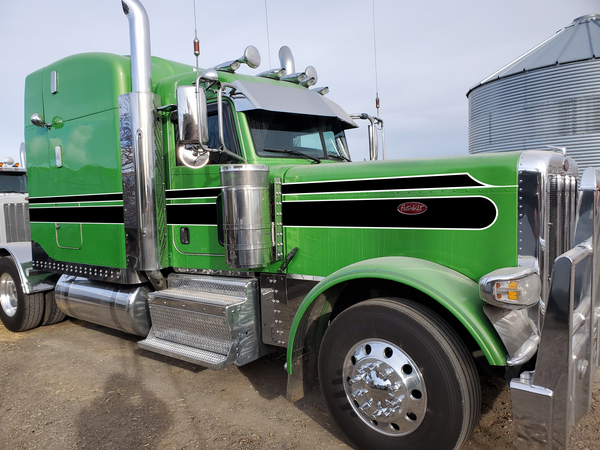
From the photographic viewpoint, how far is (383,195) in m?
2.94

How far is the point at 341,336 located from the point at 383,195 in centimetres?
92

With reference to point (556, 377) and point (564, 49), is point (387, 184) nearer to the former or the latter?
point (556, 377)

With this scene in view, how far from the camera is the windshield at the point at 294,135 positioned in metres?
3.65

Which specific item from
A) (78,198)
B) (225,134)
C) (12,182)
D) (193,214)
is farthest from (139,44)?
(12,182)

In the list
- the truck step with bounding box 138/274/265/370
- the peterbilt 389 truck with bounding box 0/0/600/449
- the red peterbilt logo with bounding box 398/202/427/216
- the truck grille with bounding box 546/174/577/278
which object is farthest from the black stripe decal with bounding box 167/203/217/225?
the truck grille with bounding box 546/174/577/278

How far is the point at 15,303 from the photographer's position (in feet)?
19.2

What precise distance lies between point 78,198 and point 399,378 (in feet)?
12.0

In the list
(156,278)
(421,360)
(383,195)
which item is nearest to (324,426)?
(421,360)

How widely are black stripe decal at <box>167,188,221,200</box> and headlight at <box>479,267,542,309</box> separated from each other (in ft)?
7.28

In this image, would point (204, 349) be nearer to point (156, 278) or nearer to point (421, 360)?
point (156, 278)

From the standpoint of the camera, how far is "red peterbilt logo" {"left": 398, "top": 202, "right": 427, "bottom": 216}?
9.17 feet

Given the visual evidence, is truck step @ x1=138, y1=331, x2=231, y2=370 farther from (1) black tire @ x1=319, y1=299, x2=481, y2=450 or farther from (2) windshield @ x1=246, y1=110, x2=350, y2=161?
(2) windshield @ x1=246, y1=110, x2=350, y2=161

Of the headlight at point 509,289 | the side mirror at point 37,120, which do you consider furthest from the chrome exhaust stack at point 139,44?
the headlight at point 509,289

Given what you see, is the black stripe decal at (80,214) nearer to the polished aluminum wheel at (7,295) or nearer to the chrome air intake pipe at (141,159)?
the chrome air intake pipe at (141,159)
